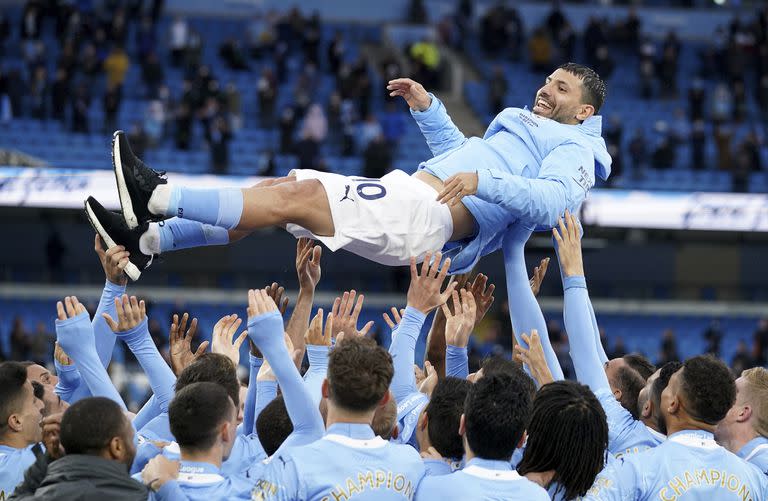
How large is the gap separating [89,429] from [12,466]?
1.04 meters

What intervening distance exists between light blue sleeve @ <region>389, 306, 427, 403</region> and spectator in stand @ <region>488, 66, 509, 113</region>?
1711cm

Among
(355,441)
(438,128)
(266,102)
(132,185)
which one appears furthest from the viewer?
(266,102)

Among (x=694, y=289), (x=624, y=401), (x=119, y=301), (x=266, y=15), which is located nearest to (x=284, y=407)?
(x=119, y=301)

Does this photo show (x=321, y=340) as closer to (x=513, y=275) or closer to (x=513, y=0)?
(x=513, y=275)

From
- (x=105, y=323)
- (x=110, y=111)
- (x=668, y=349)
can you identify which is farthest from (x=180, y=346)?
(x=110, y=111)

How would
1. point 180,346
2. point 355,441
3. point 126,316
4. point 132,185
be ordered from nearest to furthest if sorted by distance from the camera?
point 355,441 < point 126,316 < point 132,185 < point 180,346

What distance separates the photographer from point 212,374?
4660 mm

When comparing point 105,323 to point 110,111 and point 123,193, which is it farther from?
point 110,111

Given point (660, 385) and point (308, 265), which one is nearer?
point (660, 385)

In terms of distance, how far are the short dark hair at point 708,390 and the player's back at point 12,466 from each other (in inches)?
103

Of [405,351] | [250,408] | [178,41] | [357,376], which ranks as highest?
[178,41]

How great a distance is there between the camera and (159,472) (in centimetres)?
406

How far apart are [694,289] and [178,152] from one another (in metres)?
9.64

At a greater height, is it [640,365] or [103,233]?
[103,233]
